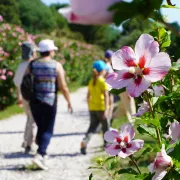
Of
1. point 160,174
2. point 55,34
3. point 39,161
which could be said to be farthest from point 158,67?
point 55,34

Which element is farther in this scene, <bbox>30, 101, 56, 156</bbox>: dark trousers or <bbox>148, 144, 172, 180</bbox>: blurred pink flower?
<bbox>30, 101, 56, 156</bbox>: dark trousers

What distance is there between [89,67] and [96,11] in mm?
25486

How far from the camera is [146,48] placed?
1532 millimetres

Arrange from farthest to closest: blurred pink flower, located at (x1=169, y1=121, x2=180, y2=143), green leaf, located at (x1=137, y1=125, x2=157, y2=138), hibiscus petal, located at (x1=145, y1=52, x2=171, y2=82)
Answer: green leaf, located at (x1=137, y1=125, x2=157, y2=138) → blurred pink flower, located at (x1=169, y1=121, x2=180, y2=143) → hibiscus petal, located at (x1=145, y1=52, x2=171, y2=82)

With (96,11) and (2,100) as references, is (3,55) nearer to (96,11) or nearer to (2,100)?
(2,100)

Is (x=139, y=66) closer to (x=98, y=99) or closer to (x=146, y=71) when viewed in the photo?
(x=146, y=71)

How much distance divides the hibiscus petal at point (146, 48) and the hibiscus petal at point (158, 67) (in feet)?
0.07

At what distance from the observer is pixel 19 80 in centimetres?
675

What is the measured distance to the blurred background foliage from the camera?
7.27 ft

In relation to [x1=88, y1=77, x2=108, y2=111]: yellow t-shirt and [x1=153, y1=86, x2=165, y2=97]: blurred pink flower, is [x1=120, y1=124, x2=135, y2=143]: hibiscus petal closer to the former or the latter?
[x1=153, y1=86, x2=165, y2=97]: blurred pink flower

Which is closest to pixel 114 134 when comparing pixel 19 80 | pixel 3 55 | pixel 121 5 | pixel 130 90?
pixel 130 90

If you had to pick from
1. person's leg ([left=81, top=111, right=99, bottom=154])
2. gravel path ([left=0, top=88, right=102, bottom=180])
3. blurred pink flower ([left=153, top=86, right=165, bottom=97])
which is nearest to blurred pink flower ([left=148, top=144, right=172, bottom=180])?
blurred pink flower ([left=153, top=86, right=165, bottom=97])

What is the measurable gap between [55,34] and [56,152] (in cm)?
2308

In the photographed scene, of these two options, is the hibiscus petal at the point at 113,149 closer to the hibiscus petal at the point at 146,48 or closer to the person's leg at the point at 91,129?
the hibiscus petal at the point at 146,48
